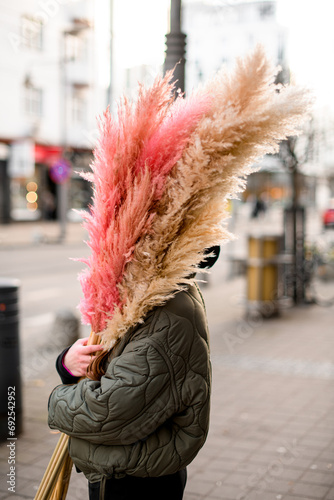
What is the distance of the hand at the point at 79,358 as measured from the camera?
1913 mm

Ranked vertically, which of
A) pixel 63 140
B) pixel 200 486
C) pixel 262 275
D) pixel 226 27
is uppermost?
Result: pixel 63 140

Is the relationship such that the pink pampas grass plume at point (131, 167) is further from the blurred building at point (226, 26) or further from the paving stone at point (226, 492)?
the blurred building at point (226, 26)

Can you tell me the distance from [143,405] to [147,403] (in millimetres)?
14

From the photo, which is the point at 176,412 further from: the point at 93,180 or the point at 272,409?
the point at 272,409

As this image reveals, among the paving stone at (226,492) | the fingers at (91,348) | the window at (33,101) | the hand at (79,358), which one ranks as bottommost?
the paving stone at (226,492)

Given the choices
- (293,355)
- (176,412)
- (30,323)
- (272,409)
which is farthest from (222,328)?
(176,412)

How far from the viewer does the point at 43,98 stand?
105ft

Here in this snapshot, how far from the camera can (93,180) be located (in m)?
1.89

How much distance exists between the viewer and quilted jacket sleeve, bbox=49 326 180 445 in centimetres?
175

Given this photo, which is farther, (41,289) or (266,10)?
(41,289)

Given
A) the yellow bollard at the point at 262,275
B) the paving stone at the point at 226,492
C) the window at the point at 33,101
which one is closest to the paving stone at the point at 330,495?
the paving stone at the point at 226,492

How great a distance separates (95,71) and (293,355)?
29.6 metres

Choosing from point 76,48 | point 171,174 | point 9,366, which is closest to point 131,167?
point 171,174

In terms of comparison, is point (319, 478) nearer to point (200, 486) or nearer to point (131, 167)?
point (200, 486)
